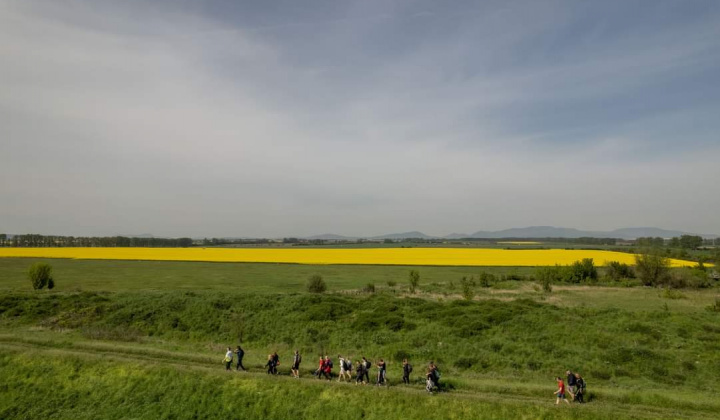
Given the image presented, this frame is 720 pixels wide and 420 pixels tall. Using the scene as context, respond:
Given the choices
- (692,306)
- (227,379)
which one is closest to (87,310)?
(227,379)

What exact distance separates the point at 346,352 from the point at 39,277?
52761 millimetres

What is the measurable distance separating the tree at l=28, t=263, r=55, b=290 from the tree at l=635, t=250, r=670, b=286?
96.9 m

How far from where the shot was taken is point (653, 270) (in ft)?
234

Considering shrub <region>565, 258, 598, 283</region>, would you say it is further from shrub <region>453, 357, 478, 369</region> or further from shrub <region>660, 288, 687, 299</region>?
shrub <region>453, 357, 478, 369</region>

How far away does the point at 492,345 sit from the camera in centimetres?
3428

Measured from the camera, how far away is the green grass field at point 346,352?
76.3 ft

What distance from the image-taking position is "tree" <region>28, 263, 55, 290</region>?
60.1 m

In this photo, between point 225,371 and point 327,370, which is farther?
point 225,371

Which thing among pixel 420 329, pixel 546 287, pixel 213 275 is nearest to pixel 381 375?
pixel 420 329

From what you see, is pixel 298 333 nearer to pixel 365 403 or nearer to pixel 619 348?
pixel 365 403

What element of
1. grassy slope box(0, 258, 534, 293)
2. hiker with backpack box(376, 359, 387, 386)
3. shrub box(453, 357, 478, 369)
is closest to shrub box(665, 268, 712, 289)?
grassy slope box(0, 258, 534, 293)

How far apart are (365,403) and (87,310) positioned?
36.9m

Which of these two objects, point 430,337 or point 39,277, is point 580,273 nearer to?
point 430,337

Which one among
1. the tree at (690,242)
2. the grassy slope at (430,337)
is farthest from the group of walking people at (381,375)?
the tree at (690,242)
